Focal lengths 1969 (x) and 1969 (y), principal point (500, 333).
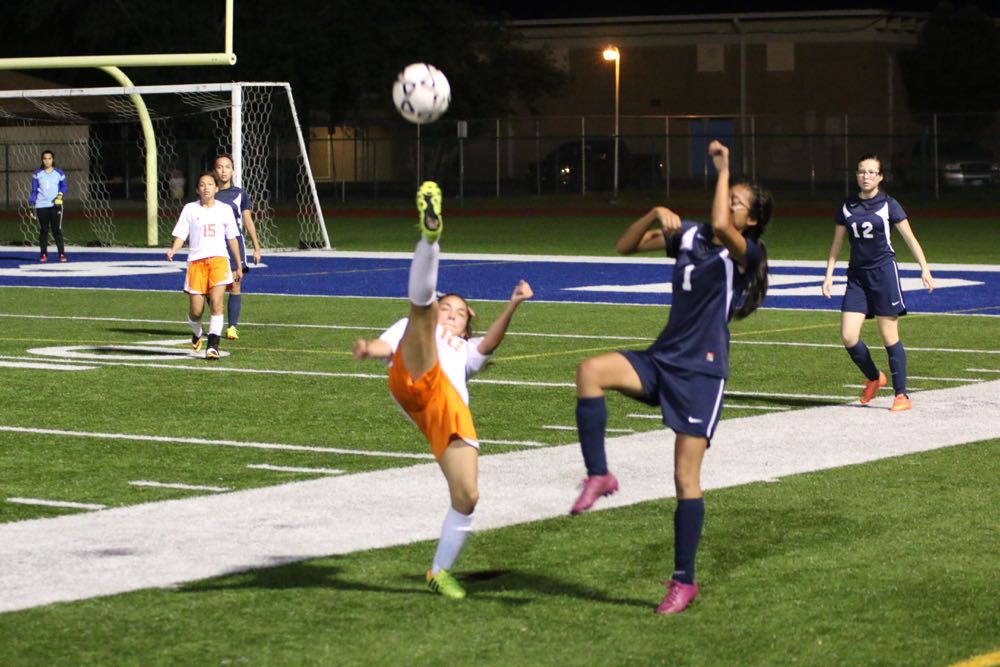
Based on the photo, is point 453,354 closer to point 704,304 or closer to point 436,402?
point 436,402

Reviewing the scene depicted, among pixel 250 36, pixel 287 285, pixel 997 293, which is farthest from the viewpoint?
pixel 250 36

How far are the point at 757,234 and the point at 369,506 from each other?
2740 millimetres

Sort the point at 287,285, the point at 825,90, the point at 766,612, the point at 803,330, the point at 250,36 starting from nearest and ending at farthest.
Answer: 1. the point at 766,612
2. the point at 803,330
3. the point at 287,285
4. the point at 250,36
5. the point at 825,90

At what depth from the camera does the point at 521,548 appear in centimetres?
862

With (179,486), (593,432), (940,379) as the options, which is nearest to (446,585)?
(593,432)

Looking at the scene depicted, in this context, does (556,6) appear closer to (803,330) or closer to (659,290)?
(659,290)

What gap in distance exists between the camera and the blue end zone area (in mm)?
23672

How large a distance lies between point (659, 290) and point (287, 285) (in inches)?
205

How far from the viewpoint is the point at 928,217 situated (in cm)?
4866

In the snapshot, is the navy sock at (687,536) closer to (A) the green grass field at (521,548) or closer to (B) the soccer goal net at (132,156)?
(A) the green grass field at (521,548)

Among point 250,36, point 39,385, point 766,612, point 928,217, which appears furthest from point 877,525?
point 250,36

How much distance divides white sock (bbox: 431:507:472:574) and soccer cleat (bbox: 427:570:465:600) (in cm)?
2

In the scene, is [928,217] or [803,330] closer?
[803,330]

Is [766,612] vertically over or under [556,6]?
under
